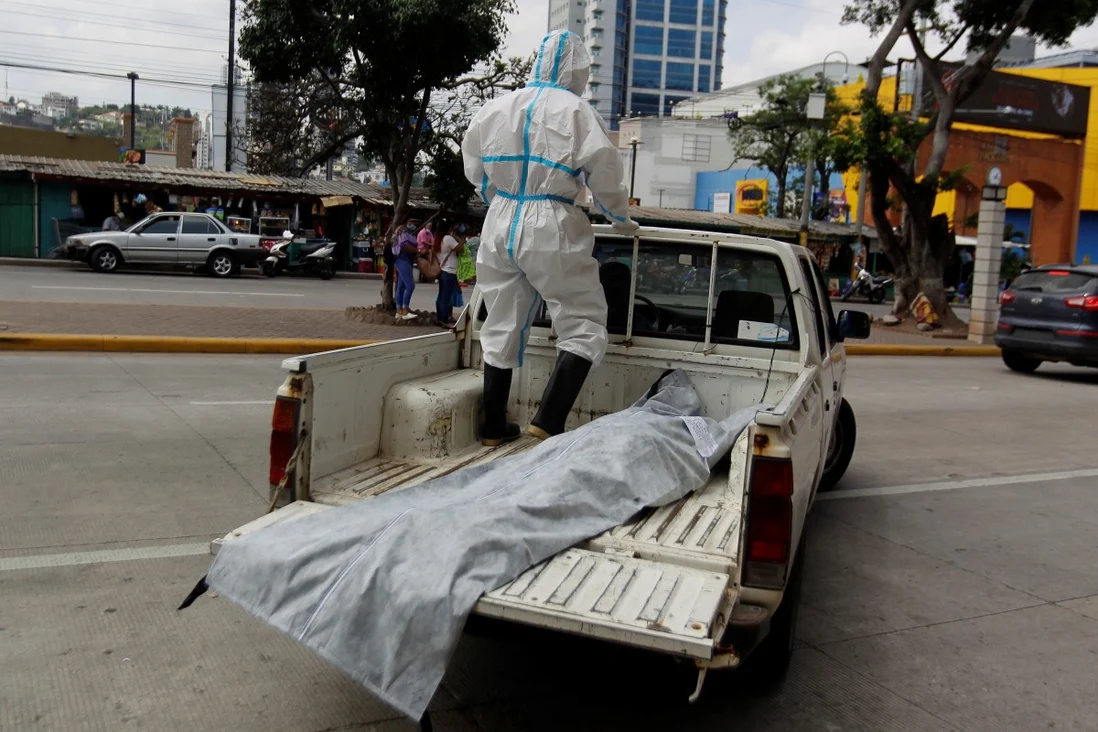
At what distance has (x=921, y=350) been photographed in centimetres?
1731

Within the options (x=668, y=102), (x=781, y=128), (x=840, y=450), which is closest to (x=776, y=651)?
(x=840, y=450)

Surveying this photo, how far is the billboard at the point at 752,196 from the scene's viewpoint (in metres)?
46.4

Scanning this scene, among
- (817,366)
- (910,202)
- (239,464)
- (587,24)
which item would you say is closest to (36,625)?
(239,464)

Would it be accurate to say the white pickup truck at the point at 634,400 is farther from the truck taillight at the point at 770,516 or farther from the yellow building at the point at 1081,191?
the yellow building at the point at 1081,191

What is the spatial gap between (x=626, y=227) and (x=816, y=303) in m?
1.23

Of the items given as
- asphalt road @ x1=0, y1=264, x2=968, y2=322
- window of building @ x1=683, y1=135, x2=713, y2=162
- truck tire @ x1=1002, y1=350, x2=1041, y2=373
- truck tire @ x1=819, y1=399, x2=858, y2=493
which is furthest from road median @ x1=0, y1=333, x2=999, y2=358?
window of building @ x1=683, y1=135, x2=713, y2=162

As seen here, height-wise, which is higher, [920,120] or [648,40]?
[648,40]

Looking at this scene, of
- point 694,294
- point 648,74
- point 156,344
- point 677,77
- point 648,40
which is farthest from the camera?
point 677,77

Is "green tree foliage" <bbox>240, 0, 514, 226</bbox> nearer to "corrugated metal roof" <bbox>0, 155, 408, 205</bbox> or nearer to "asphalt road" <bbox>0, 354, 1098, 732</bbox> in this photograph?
"asphalt road" <bbox>0, 354, 1098, 732</bbox>

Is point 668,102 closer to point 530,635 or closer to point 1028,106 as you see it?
point 1028,106

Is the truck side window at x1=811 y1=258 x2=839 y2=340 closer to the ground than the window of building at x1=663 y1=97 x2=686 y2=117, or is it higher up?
closer to the ground

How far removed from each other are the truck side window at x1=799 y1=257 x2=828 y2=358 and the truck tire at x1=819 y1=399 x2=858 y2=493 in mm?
1342

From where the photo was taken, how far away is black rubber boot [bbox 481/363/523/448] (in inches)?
181

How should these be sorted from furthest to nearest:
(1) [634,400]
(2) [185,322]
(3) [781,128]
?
(3) [781,128] → (2) [185,322] → (1) [634,400]
